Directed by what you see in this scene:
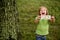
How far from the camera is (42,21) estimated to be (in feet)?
18.6

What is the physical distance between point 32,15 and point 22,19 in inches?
18.3

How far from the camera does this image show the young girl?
220 inches

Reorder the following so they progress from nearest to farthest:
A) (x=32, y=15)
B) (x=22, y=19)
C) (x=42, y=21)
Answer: (x=42, y=21) < (x=22, y=19) < (x=32, y=15)

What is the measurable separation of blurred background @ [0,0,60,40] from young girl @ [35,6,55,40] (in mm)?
489

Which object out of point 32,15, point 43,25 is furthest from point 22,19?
point 43,25

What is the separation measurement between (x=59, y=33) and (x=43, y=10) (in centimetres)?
208

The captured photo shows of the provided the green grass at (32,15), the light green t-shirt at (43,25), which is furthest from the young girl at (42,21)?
the green grass at (32,15)

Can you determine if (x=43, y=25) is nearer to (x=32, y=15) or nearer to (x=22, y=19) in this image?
(x=22, y=19)

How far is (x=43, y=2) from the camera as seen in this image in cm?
939

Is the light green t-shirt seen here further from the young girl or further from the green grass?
the green grass

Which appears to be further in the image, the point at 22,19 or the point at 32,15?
the point at 32,15

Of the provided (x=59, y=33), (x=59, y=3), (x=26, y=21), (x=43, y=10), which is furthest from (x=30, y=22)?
(x=43, y=10)

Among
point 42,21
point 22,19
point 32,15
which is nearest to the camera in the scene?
point 42,21

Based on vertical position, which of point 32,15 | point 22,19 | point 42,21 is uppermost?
point 42,21
